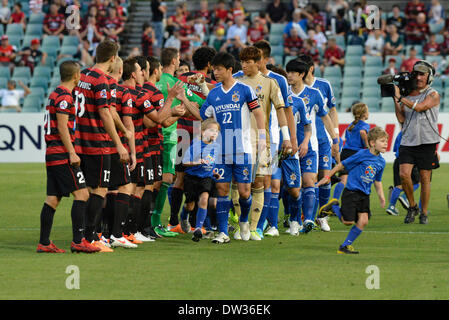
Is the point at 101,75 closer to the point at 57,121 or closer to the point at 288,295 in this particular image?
the point at 57,121

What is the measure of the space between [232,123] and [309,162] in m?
1.88

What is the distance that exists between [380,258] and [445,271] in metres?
0.91

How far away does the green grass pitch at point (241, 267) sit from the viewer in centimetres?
675

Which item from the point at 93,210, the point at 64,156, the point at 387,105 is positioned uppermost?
the point at 64,156

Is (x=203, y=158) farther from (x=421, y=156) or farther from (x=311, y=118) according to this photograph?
(x=421, y=156)

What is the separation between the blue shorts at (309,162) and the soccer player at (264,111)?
95 cm

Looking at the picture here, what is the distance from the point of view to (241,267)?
7.92 meters

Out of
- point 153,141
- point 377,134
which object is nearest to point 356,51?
point 153,141

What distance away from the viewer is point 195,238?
987 cm

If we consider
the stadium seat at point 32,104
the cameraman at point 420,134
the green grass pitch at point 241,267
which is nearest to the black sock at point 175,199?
the green grass pitch at point 241,267

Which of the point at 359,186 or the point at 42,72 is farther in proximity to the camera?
the point at 42,72

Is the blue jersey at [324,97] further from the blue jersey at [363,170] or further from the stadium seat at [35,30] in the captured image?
the stadium seat at [35,30]

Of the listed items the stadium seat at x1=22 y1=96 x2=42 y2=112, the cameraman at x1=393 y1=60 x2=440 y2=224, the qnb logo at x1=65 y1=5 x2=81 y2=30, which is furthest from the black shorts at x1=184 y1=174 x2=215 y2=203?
the qnb logo at x1=65 y1=5 x2=81 y2=30

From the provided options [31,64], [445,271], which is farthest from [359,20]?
[445,271]
